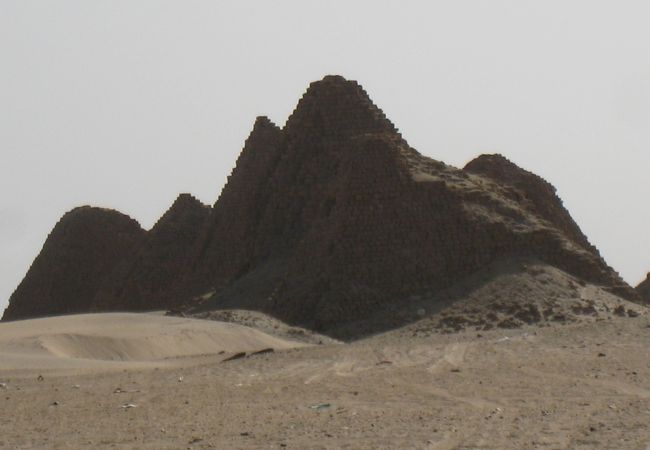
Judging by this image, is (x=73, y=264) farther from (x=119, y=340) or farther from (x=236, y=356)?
(x=236, y=356)

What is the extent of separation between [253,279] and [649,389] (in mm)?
25282

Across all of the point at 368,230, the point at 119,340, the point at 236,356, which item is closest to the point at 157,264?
the point at 368,230

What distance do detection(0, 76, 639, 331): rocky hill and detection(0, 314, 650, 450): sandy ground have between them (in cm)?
918

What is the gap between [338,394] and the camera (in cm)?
1825

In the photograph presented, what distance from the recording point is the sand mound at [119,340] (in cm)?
2561

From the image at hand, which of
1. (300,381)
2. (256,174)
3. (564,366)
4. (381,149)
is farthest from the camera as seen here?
(256,174)

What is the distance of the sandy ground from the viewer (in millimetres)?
14344

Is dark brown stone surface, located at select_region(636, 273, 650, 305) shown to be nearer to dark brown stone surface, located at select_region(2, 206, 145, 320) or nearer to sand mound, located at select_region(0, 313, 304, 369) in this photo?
dark brown stone surface, located at select_region(2, 206, 145, 320)

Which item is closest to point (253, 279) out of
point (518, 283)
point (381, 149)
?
point (381, 149)

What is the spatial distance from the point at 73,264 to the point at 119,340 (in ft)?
93.7

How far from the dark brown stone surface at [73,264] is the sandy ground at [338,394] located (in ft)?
86.9

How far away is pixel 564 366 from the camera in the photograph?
21938 mm

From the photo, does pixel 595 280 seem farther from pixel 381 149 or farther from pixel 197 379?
pixel 197 379

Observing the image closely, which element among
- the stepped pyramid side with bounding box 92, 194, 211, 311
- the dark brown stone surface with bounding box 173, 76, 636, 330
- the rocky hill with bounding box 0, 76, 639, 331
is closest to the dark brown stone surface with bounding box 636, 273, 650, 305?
the rocky hill with bounding box 0, 76, 639, 331
